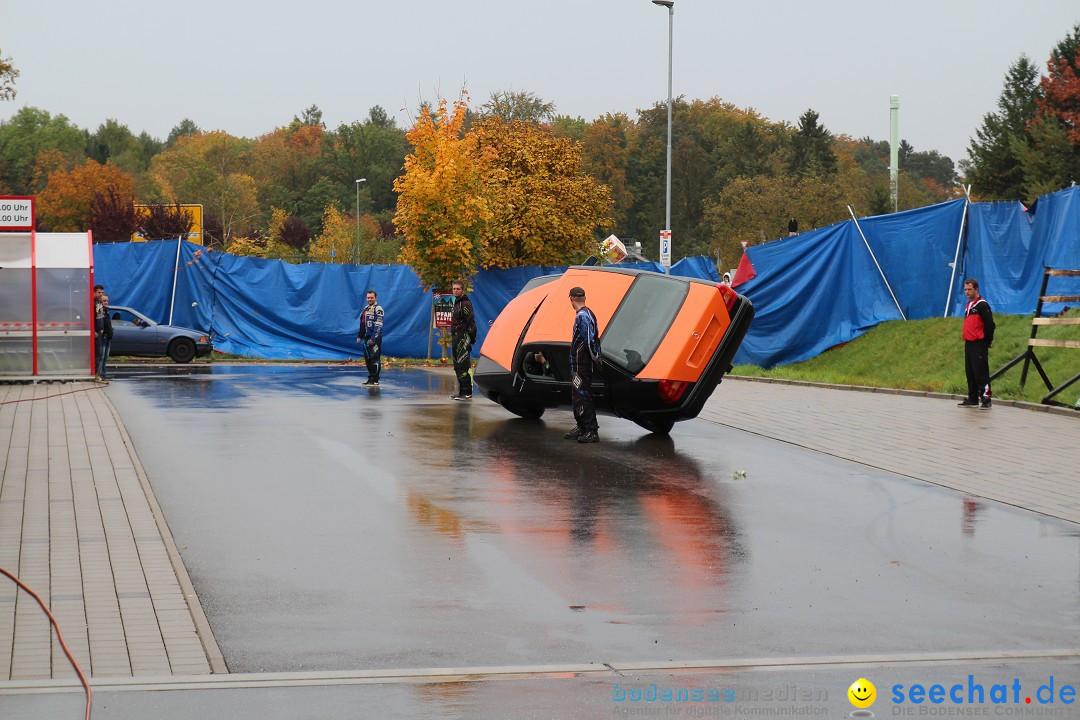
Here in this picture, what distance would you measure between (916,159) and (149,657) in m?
132

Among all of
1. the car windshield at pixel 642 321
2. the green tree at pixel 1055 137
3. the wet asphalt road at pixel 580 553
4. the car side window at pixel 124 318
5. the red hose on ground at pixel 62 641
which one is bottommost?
the wet asphalt road at pixel 580 553

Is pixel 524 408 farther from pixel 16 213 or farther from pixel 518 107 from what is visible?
pixel 518 107

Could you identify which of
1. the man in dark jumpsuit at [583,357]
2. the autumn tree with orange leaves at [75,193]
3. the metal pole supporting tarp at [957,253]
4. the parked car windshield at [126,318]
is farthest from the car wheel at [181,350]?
the autumn tree with orange leaves at [75,193]

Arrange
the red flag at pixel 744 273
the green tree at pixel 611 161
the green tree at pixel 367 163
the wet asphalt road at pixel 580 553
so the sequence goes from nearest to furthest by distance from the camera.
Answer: the wet asphalt road at pixel 580 553 → the red flag at pixel 744 273 → the green tree at pixel 611 161 → the green tree at pixel 367 163

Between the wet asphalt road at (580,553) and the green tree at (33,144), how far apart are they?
315 ft

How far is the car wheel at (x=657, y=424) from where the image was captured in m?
15.4

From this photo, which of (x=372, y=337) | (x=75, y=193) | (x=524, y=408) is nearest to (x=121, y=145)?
(x=75, y=193)

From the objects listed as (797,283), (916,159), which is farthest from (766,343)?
(916,159)

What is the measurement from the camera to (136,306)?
109 feet

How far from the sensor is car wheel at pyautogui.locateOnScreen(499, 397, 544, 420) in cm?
1691

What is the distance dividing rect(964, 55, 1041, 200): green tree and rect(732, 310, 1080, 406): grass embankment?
2210cm

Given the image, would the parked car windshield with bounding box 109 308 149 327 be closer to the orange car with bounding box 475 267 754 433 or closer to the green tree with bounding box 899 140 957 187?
the orange car with bounding box 475 267 754 433

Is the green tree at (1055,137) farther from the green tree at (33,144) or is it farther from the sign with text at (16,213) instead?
the green tree at (33,144)

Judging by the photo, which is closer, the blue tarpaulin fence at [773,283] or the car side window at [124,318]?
the blue tarpaulin fence at [773,283]
